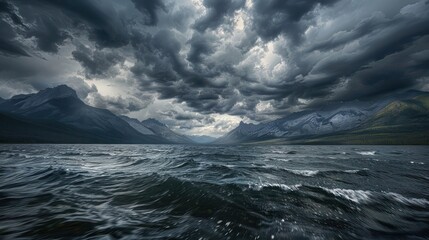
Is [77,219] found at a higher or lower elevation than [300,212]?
higher

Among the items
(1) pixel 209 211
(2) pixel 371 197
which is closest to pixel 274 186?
(2) pixel 371 197

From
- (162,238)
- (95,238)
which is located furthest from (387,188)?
(95,238)

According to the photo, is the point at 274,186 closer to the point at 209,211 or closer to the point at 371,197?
the point at 371,197

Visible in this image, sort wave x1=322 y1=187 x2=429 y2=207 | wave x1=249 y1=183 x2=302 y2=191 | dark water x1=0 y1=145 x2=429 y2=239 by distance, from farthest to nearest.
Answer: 1. wave x1=249 y1=183 x2=302 y2=191
2. wave x1=322 y1=187 x2=429 y2=207
3. dark water x1=0 y1=145 x2=429 y2=239

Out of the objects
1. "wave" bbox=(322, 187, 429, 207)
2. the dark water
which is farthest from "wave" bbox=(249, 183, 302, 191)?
"wave" bbox=(322, 187, 429, 207)

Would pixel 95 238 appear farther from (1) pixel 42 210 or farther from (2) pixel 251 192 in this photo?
(2) pixel 251 192

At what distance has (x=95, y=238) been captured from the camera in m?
7.16

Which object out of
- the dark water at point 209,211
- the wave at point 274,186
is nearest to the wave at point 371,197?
the dark water at point 209,211

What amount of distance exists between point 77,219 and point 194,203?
5.61 meters

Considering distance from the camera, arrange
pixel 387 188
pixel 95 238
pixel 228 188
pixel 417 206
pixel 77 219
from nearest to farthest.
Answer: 1. pixel 95 238
2. pixel 77 219
3. pixel 417 206
4. pixel 228 188
5. pixel 387 188

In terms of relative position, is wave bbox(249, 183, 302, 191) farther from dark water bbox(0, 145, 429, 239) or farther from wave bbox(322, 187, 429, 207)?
wave bbox(322, 187, 429, 207)

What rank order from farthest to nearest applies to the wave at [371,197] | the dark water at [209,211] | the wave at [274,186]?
1. the wave at [274,186]
2. the wave at [371,197]
3. the dark water at [209,211]

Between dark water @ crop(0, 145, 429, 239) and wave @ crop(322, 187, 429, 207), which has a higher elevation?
dark water @ crop(0, 145, 429, 239)

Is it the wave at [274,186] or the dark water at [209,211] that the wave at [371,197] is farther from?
the wave at [274,186]
